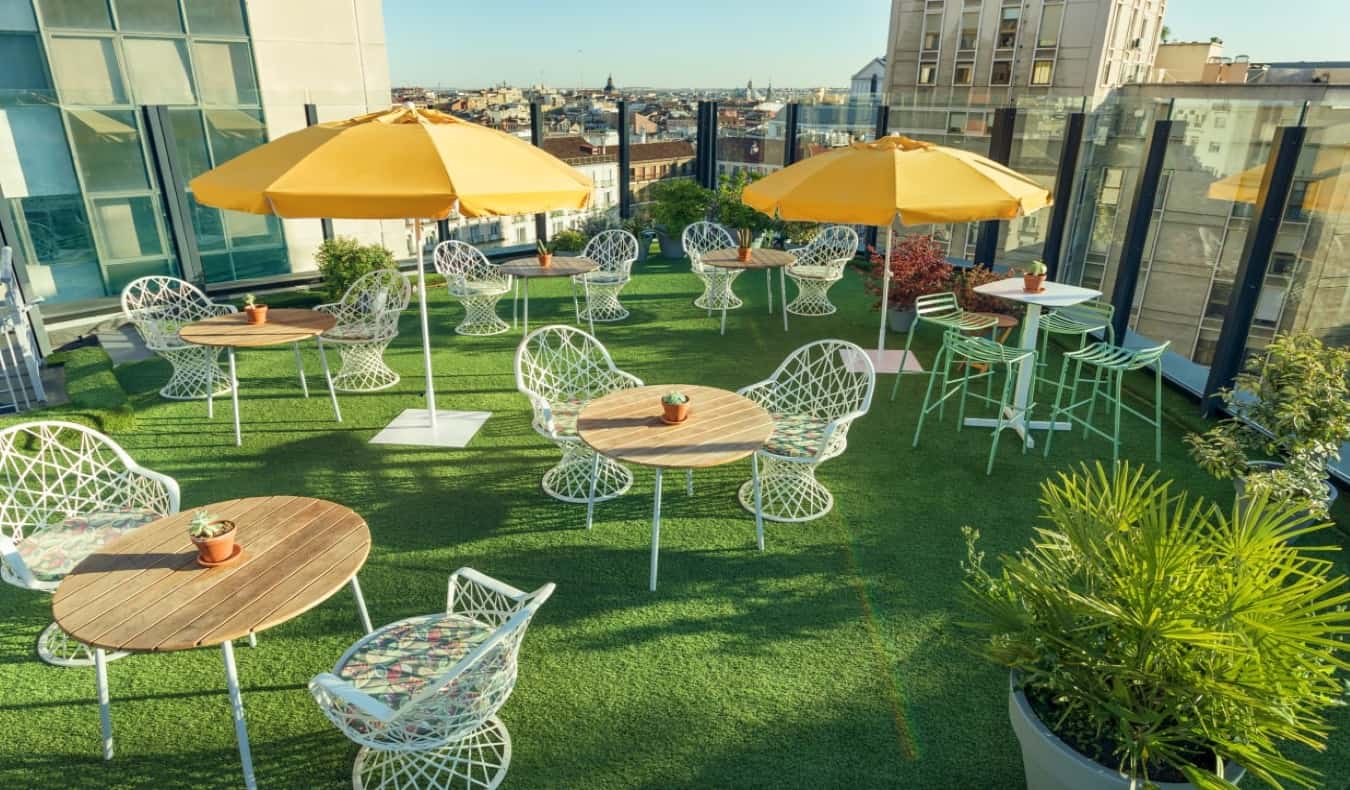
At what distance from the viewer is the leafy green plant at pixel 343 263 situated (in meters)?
9.46

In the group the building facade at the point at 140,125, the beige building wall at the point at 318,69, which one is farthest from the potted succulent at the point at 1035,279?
the building facade at the point at 140,125

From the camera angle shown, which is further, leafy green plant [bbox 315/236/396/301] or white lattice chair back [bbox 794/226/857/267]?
white lattice chair back [bbox 794/226/857/267]

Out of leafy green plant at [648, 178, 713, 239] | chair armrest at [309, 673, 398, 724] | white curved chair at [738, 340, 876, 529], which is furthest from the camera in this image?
leafy green plant at [648, 178, 713, 239]

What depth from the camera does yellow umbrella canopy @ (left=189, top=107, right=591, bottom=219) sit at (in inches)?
170

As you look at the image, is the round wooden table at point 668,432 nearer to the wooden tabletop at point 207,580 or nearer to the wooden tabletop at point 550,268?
the wooden tabletop at point 207,580

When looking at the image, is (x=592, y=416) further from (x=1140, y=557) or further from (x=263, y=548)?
(x=1140, y=557)

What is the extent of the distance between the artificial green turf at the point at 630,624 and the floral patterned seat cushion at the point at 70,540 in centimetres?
61

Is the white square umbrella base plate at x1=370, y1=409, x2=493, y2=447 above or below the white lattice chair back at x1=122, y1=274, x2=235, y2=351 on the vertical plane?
below

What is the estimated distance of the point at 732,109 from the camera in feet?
45.1

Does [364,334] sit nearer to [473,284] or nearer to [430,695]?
[473,284]

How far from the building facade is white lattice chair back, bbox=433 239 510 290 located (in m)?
3.03

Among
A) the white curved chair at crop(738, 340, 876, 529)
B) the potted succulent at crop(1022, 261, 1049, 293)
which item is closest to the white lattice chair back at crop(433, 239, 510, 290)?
the white curved chair at crop(738, 340, 876, 529)

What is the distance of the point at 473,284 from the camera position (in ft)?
29.4

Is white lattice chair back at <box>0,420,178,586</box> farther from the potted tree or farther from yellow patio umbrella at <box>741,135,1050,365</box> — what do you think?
the potted tree
